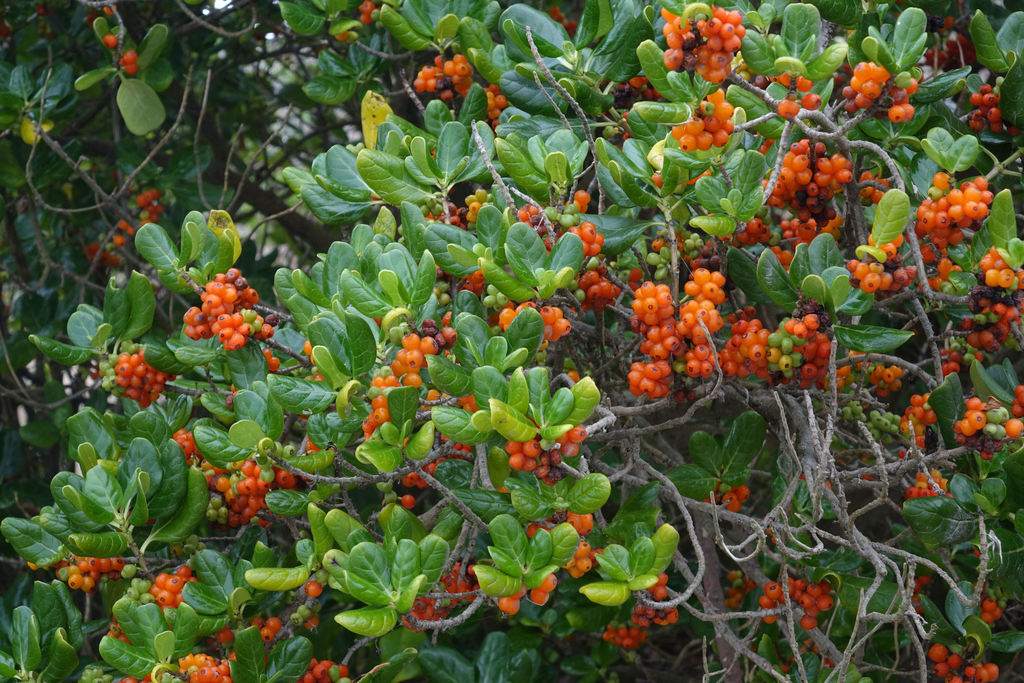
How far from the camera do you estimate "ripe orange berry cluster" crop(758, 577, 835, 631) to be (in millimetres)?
2199

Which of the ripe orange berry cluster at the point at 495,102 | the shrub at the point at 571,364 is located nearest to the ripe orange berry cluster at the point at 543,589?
the shrub at the point at 571,364

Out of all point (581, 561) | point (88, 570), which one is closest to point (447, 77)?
point (581, 561)

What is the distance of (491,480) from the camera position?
189 centimetres

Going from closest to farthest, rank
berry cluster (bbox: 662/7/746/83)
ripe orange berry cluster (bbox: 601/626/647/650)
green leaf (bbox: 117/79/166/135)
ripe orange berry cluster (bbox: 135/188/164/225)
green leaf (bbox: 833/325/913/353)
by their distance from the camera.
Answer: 1. berry cluster (bbox: 662/7/746/83)
2. green leaf (bbox: 833/325/913/353)
3. ripe orange berry cluster (bbox: 601/626/647/650)
4. green leaf (bbox: 117/79/166/135)
5. ripe orange berry cluster (bbox: 135/188/164/225)

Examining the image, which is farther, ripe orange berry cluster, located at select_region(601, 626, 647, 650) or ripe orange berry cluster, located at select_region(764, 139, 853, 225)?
ripe orange berry cluster, located at select_region(601, 626, 647, 650)

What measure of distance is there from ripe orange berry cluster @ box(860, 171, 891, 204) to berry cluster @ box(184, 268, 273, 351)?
1368mm

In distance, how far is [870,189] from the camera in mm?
2158

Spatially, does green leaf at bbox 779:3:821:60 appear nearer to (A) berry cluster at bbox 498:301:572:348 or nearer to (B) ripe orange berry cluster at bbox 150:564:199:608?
(A) berry cluster at bbox 498:301:572:348

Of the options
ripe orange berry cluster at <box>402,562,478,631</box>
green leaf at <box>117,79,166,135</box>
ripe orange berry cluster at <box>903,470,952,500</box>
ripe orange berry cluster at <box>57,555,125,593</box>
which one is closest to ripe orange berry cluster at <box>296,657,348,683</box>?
ripe orange berry cluster at <box>402,562,478,631</box>

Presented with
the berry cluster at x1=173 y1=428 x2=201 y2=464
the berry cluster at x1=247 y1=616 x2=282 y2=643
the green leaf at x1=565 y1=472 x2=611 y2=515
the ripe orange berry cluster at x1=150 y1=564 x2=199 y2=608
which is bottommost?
the berry cluster at x1=247 y1=616 x2=282 y2=643

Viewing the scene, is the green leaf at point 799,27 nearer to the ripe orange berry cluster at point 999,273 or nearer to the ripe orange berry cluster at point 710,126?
the ripe orange berry cluster at point 710,126

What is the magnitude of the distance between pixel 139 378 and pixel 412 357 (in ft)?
2.70

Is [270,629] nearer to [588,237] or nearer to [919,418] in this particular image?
[588,237]

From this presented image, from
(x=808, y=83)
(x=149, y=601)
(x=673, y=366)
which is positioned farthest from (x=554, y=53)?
(x=149, y=601)
